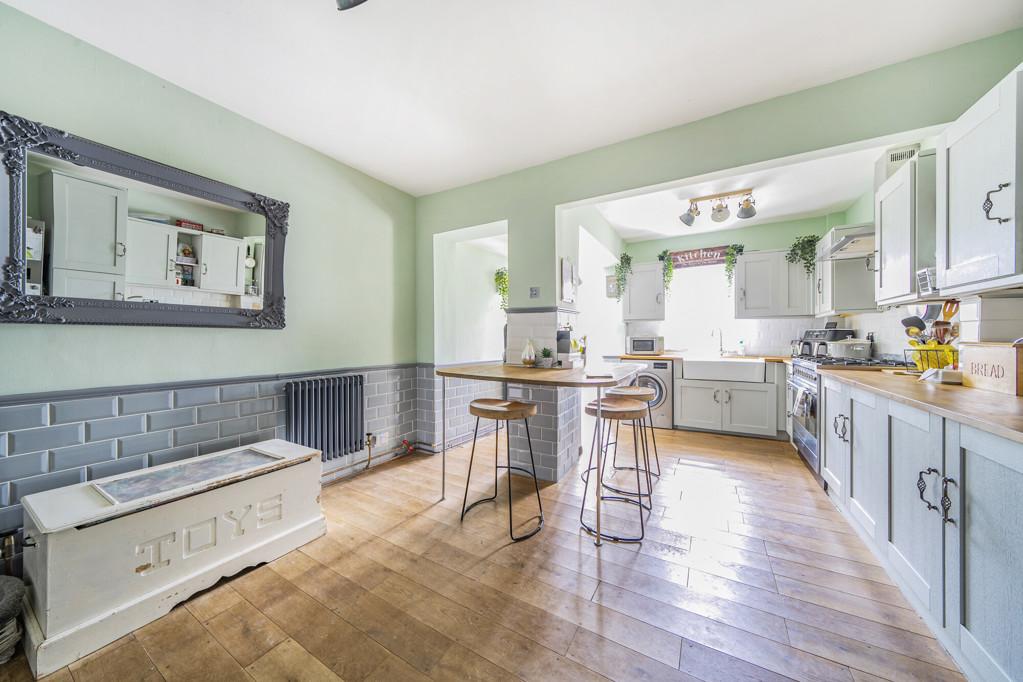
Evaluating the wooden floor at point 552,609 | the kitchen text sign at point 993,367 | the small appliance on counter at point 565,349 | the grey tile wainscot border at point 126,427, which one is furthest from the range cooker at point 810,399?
the grey tile wainscot border at point 126,427

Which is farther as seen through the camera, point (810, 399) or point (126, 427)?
point (810, 399)

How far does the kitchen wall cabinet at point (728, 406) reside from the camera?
156 inches

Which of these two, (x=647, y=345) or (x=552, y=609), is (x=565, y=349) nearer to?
(x=552, y=609)

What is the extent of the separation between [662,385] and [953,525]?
3282 mm

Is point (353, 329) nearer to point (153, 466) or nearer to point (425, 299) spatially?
point (425, 299)

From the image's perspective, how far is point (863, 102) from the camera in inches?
81.5

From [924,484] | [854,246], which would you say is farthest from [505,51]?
[854,246]

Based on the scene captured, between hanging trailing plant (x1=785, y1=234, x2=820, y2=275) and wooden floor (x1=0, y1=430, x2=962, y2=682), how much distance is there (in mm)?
2896

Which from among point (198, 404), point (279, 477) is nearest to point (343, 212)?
point (198, 404)

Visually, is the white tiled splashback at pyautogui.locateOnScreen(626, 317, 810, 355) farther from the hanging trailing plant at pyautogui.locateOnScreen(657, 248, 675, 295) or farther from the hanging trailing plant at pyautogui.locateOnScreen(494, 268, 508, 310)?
the hanging trailing plant at pyautogui.locateOnScreen(494, 268, 508, 310)

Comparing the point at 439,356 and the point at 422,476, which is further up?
the point at 439,356

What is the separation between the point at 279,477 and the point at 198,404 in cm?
75

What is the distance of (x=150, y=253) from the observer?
199cm

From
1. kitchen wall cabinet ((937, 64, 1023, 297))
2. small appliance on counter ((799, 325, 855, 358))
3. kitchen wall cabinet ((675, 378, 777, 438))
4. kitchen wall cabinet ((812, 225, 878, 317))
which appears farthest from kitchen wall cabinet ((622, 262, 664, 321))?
kitchen wall cabinet ((937, 64, 1023, 297))
